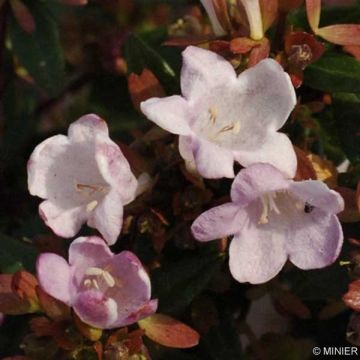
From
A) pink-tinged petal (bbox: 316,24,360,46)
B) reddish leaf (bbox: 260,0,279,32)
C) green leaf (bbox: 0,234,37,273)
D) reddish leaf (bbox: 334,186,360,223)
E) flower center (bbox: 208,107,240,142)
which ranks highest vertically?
reddish leaf (bbox: 260,0,279,32)

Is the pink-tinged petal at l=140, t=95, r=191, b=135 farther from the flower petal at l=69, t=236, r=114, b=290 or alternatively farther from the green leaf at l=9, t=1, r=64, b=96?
the green leaf at l=9, t=1, r=64, b=96

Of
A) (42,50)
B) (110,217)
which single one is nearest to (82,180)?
(110,217)

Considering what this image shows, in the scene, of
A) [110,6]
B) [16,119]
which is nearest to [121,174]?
[16,119]

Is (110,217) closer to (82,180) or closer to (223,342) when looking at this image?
(82,180)

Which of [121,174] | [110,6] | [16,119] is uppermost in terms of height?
[121,174]

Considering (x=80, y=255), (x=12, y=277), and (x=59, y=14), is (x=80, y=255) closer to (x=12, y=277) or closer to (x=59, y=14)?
(x=12, y=277)

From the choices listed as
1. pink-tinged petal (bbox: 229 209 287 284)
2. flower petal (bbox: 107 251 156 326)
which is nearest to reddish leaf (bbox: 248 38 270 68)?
pink-tinged petal (bbox: 229 209 287 284)

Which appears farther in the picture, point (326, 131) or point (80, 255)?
point (326, 131)

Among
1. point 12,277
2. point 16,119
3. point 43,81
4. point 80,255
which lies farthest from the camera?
point 16,119
